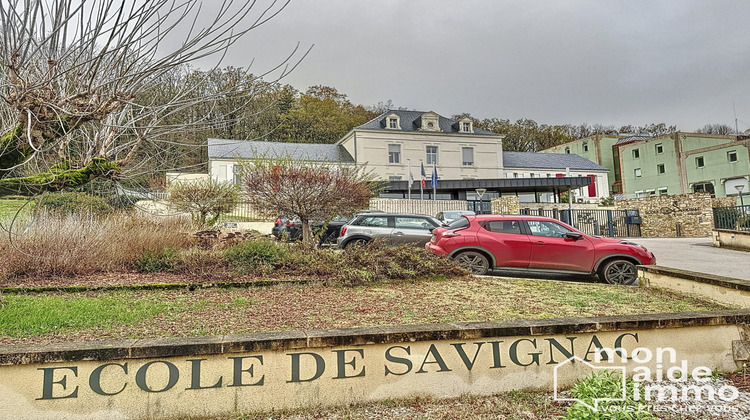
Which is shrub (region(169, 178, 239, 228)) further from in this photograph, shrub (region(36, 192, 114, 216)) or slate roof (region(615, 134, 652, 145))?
slate roof (region(615, 134, 652, 145))

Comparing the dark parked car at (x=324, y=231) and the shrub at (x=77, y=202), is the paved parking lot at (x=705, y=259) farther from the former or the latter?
the shrub at (x=77, y=202)

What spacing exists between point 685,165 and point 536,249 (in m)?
43.7

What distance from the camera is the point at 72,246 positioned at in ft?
30.0

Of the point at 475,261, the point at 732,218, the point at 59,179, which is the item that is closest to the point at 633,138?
the point at 732,218

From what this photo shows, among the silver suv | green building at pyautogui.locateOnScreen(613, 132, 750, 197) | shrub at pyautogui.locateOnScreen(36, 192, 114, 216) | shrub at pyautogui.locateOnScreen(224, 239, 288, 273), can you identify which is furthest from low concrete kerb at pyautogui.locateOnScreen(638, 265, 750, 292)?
green building at pyautogui.locateOnScreen(613, 132, 750, 197)

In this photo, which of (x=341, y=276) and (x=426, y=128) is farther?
(x=426, y=128)

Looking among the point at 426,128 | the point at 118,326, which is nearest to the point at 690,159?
the point at 426,128

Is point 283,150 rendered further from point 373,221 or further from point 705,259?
point 705,259

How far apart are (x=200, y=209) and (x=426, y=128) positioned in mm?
31153

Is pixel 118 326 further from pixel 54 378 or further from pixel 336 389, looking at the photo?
pixel 336 389

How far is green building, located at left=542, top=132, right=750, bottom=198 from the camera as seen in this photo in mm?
40062

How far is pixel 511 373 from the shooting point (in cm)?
418

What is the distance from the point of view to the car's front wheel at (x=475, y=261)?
32.6ft

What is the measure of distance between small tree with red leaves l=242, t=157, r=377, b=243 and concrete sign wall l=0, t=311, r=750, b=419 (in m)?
9.67
